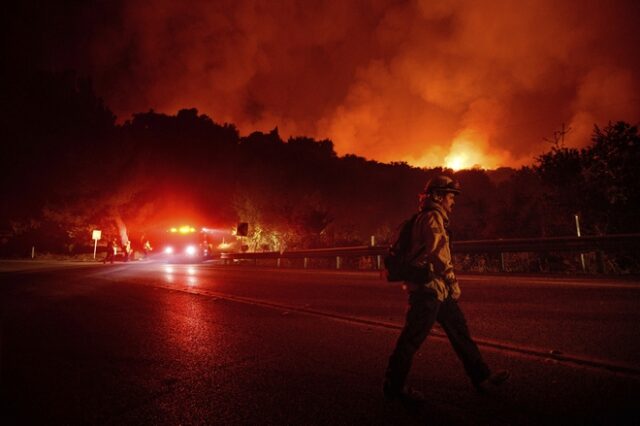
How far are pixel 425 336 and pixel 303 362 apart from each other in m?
1.45

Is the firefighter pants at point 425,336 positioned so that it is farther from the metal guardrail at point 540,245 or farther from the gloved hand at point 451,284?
the metal guardrail at point 540,245

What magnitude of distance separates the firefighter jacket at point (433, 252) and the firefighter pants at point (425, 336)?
0.32 ft

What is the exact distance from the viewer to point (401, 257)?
10.5 feet

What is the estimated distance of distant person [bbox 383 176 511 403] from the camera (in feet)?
10.00

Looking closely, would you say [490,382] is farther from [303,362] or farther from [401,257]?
[303,362]

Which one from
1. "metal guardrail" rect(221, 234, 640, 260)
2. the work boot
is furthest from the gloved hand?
"metal guardrail" rect(221, 234, 640, 260)

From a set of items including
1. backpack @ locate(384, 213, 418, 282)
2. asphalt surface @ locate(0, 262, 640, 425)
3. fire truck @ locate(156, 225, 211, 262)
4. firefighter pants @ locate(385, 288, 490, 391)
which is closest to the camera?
asphalt surface @ locate(0, 262, 640, 425)

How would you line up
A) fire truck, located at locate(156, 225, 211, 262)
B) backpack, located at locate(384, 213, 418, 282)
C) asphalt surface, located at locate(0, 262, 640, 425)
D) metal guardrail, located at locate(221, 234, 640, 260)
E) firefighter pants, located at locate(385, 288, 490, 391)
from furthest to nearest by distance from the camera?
fire truck, located at locate(156, 225, 211, 262) → metal guardrail, located at locate(221, 234, 640, 260) → backpack, located at locate(384, 213, 418, 282) → firefighter pants, located at locate(385, 288, 490, 391) → asphalt surface, located at locate(0, 262, 640, 425)

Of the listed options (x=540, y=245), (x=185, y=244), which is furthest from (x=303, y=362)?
(x=185, y=244)

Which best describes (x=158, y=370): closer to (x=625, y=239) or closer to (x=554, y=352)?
(x=554, y=352)

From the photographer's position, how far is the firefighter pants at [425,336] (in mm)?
3039

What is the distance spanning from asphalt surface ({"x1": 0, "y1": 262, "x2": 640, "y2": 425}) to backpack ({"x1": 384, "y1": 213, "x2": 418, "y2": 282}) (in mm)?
991

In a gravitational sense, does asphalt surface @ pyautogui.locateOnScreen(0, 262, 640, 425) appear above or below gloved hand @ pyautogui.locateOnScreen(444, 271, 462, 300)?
below

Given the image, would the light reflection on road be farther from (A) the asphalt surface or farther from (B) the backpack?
(B) the backpack
